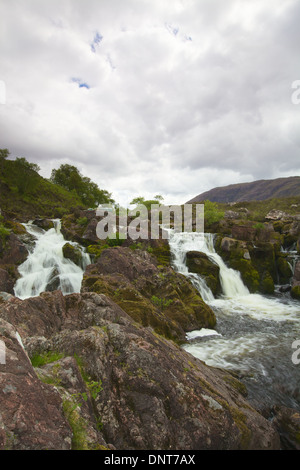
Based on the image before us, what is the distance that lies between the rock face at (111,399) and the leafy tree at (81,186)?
69639mm

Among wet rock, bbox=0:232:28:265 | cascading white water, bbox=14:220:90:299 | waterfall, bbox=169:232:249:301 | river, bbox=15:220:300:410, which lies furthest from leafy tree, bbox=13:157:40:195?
waterfall, bbox=169:232:249:301

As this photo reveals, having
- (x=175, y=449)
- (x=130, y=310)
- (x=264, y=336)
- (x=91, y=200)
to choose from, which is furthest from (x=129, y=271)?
(x=91, y=200)

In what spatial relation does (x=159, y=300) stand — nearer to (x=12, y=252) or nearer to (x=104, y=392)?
(x=104, y=392)

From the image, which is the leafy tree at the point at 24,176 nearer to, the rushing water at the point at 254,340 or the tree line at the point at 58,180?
the tree line at the point at 58,180

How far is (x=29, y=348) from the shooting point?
17.6 ft

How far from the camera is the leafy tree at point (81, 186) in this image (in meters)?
73.9

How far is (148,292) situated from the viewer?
1549 centimetres

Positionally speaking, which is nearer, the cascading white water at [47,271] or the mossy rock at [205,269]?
the cascading white water at [47,271]

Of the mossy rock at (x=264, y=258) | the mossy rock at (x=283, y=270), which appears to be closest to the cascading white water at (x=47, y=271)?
A: the mossy rock at (x=264, y=258)

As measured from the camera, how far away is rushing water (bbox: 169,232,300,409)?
31.0ft

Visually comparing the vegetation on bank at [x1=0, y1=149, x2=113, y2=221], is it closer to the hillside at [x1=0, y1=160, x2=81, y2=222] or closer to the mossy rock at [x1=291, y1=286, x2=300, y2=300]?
the hillside at [x1=0, y1=160, x2=81, y2=222]

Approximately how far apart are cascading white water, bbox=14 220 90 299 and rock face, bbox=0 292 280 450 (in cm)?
1368

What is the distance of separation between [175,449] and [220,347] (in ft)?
29.2
